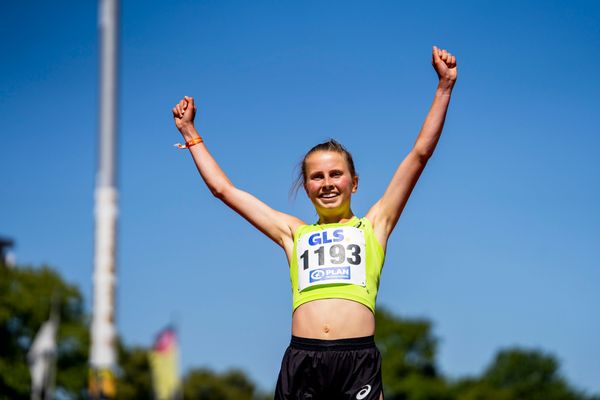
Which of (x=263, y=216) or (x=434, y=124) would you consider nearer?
(x=434, y=124)

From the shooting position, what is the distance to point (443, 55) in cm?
643

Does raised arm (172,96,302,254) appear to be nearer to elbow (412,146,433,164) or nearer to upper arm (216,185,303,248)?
upper arm (216,185,303,248)

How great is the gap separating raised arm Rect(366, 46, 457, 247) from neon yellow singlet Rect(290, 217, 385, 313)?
0.13m

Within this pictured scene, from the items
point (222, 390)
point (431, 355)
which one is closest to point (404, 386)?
point (431, 355)

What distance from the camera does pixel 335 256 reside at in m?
6.20

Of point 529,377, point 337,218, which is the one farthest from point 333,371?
point 529,377

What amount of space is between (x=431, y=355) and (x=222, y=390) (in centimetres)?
2398

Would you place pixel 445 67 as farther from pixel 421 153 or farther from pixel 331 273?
pixel 331 273

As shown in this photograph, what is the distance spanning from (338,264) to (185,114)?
1.84 m

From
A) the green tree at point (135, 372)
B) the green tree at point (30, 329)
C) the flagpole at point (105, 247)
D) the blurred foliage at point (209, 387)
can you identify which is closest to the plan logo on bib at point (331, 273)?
the flagpole at point (105, 247)

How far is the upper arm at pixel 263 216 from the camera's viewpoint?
→ 21.8 feet

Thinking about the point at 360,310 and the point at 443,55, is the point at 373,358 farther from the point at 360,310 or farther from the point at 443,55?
the point at 443,55

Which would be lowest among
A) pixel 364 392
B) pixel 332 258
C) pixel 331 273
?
pixel 364 392

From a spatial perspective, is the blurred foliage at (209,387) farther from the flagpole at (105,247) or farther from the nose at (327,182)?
the nose at (327,182)
